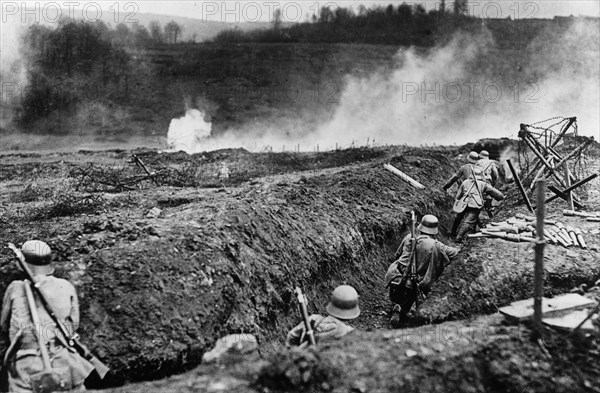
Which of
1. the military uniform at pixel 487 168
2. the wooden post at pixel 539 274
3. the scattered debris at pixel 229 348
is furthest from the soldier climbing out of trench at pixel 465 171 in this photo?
the scattered debris at pixel 229 348

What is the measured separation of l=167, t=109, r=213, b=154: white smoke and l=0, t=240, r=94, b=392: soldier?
20.3 metres

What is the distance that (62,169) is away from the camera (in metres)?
18.2

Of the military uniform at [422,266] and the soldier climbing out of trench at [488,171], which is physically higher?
the soldier climbing out of trench at [488,171]

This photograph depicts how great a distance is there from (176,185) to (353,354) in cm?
1160

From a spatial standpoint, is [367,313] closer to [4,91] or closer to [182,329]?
[182,329]

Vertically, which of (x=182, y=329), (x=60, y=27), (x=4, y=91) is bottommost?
(x=182, y=329)

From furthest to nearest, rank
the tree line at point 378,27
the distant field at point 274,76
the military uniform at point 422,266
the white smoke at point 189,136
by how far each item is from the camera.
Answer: the tree line at point 378,27 → the distant field at point 274,76 → the white smoke at point 189,136 → the military uniform at point 422,266

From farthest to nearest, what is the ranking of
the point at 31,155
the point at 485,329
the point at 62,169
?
the point at 31,155 → the point at 62,169 → the point at 485,329

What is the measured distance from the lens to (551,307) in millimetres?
5262

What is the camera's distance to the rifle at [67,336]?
4941 millimetres

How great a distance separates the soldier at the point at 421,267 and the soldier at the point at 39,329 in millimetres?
4511

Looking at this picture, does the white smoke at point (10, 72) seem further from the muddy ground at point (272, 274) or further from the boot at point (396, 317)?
the boot at point (396, 317)

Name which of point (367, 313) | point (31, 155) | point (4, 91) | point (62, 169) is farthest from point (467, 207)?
point (4, 91)

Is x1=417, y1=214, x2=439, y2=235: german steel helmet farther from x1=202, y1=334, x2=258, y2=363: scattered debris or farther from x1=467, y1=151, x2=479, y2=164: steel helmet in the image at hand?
x1=467, y1=151, x2=479, y2=164: steel helmet
